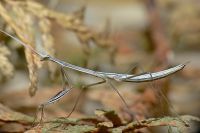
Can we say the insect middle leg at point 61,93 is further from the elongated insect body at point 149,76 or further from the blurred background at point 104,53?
the elongated insect body at point 149,76

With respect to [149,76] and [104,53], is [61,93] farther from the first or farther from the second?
[104,53]

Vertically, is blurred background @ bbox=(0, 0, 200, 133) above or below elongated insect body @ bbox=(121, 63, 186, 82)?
above

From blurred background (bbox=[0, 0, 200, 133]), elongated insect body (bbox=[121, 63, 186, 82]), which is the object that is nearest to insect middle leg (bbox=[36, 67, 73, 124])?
blurred background (bbox=[0, 0, 200, 133])

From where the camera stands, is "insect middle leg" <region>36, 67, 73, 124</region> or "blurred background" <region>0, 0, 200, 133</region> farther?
"blurred background" <region>0, 0, 200, 133</region>

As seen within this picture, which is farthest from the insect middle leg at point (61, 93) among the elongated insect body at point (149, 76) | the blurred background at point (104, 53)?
the elongated insect body at point (149, 76)

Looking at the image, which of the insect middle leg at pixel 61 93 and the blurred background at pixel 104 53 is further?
the blurred background at pixel 104 53

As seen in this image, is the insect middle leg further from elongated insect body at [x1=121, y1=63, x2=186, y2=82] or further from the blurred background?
elongated insect body at [x1=121, y1=63, x2=186, y2=82]

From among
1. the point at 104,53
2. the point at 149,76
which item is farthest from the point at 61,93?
the point at 104,53

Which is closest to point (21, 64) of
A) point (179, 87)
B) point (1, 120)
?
point (179, 87)
